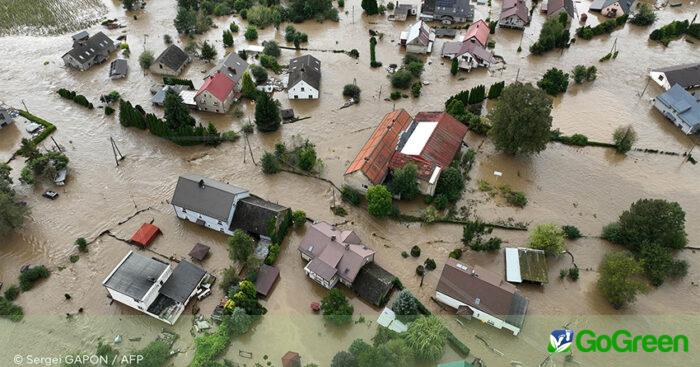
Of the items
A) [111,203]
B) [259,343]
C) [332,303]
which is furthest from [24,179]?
[332,303]

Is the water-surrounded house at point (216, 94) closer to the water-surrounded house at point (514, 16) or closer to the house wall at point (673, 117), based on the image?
the water-surrounded house at point (514, 16)

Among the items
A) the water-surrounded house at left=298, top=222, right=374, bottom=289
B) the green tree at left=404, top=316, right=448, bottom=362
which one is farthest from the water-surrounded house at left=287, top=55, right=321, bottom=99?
the green tree at left=404, top=316, right=448, bottom=362

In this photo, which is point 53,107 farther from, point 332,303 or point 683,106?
point 683,106

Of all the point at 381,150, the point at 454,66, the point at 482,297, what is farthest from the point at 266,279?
the point at 454,66

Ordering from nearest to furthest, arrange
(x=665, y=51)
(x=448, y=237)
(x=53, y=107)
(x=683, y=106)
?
(x=448, y=237) → (x=683, y=106) → (x=53, y=107) → (x=665, y=51)

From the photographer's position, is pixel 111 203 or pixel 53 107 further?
pixel 53 107

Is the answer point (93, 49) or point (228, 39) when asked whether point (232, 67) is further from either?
point (93, 49)
